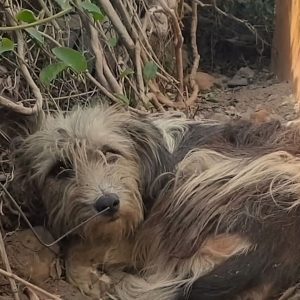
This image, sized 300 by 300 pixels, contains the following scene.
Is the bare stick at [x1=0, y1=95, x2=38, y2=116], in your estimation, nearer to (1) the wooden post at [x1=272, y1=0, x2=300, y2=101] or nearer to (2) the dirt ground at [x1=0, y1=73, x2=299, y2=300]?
(2) the dirt ground at [x1=0, y1=73, x2=299, y2=300]

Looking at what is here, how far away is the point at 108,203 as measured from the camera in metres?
3.49

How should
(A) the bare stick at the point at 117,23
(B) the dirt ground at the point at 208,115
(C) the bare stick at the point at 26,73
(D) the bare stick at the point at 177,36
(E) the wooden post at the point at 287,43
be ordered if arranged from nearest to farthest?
(B) the dirt ground at the point at 208,115 → (C) the bare stick at the point at 26,73 → (A) the bare stick at the point at 117,23 → (D) the bare stick at the point at 177,36 → (E) the wooden post at the point at 287,43

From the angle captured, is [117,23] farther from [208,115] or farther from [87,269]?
[87,269]

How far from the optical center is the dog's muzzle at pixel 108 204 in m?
3.49

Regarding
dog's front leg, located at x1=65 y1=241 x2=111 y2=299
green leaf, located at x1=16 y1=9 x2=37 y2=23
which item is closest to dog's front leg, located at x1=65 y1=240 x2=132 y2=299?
dog's front leg, located at x1=65 y1=241 x2=111 y2=299

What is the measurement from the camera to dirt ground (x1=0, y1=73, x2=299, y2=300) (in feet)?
11.8

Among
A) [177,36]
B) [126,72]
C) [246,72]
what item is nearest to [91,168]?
[126,72]

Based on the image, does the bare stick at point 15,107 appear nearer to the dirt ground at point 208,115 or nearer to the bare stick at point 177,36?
the dirt ground at point 208,115

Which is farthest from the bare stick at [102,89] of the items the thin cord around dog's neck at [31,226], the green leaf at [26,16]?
the green leaf at [26,16]

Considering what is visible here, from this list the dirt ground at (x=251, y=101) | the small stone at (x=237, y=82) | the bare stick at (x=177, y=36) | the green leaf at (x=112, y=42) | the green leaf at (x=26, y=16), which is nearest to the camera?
the green leaf at (x=26, y=16)

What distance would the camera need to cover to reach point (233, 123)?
410 cm

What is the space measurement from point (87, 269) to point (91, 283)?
66mm

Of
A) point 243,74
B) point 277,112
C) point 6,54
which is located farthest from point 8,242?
point 243,74

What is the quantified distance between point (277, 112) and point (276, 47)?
142 centimetres
